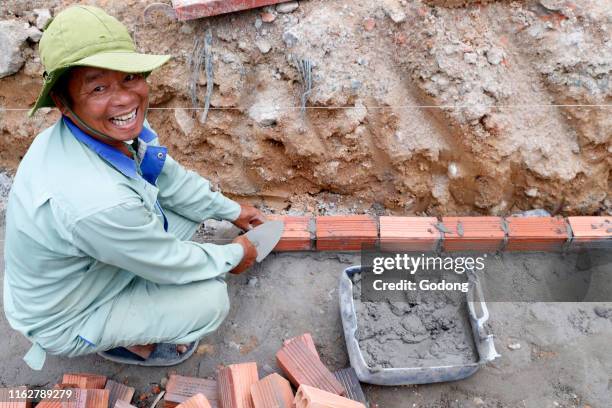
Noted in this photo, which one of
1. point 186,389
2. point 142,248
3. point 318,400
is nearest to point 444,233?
point 318,400

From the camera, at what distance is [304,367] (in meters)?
2.79

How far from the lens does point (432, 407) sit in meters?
2.86

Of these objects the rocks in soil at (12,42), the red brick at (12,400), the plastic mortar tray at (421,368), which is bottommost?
the plastic mortar tray at (421,368)

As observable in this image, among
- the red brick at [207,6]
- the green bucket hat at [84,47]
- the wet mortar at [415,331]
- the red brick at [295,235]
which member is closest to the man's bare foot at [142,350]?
the red brick at [295,235]

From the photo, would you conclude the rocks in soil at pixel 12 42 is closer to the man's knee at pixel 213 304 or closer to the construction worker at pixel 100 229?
the construction worker at pixel 100 229

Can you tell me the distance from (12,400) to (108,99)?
1.66 m

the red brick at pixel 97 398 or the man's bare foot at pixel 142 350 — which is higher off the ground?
the red brick at pixel 97 398

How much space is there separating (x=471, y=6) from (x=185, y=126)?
223 cm

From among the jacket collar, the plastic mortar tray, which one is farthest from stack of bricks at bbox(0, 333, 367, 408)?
the jacket collar

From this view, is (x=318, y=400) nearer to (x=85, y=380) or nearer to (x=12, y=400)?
(x=85, y=380)

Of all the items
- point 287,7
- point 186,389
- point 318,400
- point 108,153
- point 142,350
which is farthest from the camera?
point 287,7

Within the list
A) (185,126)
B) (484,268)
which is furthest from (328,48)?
(484,268)

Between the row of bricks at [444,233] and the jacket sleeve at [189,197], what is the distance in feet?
1.48

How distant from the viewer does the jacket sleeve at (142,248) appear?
2.13 m
